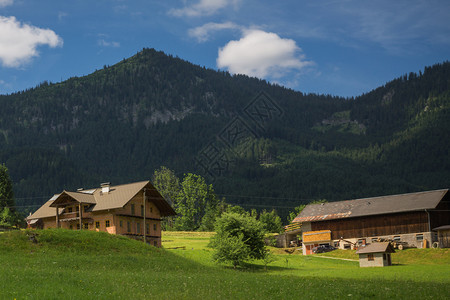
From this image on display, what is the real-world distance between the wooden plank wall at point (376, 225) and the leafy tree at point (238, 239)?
2959 cm

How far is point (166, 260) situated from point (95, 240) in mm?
9230

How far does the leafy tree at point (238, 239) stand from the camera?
6600cm

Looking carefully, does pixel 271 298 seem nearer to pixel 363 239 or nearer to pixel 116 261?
pixel 116 261

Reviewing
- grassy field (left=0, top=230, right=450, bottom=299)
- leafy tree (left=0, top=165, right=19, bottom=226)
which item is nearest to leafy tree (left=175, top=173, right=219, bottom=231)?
leafy tree (left=0, top=165, right=19, bottom=226)

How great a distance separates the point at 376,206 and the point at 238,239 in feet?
120

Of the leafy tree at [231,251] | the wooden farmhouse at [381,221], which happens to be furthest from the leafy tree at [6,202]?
the leafy tree at [231,251]

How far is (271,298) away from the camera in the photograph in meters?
36.7

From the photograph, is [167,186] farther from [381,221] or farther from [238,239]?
[238,239]

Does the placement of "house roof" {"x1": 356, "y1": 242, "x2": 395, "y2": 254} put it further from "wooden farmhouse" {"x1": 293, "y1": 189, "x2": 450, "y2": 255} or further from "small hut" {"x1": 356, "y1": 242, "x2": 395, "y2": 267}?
"wooden farmhouse" {"x1": 293, "y1": 189, "x2": 450, "y2": 255}

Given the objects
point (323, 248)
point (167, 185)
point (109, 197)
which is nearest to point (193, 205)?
point (167, 185)

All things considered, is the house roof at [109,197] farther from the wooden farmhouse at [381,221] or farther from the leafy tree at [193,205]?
the leafy tree at [193,205]

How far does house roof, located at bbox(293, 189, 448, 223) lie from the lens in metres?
90.2

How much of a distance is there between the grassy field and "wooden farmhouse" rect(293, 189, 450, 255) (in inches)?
640

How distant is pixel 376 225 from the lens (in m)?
92.5
